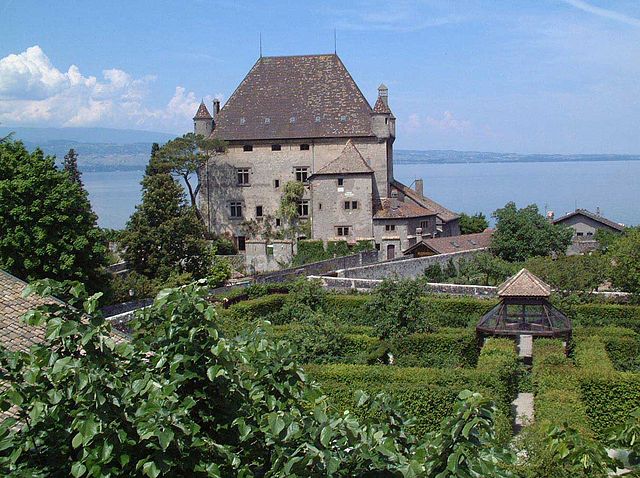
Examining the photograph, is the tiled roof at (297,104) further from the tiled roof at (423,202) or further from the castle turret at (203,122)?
the tiled roof at (423,202)

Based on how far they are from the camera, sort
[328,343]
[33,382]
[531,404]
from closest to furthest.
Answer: [33,382] < [531,404] < [328,343]

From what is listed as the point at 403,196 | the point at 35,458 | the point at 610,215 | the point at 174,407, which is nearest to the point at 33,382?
the point at 35,458

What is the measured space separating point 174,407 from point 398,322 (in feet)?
75.6

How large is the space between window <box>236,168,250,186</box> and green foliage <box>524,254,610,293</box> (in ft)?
74.7

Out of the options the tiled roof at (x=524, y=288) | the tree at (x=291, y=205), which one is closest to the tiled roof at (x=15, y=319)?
the tiled roof at (x=524, y=288)

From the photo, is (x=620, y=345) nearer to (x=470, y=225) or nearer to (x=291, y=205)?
(x=291, y=205)

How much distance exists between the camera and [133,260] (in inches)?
1615

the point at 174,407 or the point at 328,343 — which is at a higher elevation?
the point at 174,407

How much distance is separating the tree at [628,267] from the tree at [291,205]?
899 inches

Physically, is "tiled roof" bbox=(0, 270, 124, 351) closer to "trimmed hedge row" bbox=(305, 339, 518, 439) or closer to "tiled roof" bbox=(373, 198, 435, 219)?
"trimmed hedge row" bbox=(305, 339, 518, 439)

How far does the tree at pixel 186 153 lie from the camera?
171 feet

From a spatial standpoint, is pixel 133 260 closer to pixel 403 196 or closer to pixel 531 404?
pixel 403 196

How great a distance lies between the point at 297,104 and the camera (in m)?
54.2

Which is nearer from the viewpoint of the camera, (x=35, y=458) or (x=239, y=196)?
(x=35, y=458)
